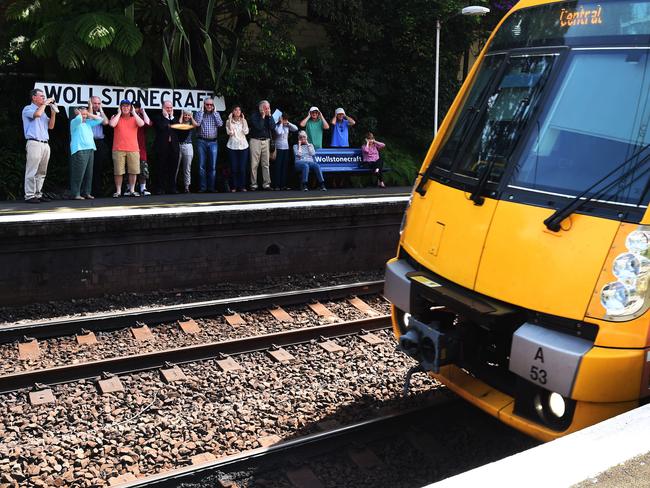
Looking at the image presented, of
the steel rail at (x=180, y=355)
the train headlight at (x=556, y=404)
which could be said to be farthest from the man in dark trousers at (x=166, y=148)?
the train headlight at (x=556, y=404)

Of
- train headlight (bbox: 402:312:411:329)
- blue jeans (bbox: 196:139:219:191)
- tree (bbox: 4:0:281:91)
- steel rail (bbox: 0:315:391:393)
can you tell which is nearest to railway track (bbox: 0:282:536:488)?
steel rail (bbox: 0:315:391:393)

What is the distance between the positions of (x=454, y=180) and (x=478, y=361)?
125 cm

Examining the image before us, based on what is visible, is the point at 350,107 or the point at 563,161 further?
the point at 350,107

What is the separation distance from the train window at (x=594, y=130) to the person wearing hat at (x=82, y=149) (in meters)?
8.56

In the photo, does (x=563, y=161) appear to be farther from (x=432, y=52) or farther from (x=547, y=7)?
(x=432, y=52)

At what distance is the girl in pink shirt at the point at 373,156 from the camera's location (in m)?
14.9

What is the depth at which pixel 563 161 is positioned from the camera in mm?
4281

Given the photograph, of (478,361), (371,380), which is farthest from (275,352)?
(478,361)

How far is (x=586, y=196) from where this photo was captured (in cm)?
404

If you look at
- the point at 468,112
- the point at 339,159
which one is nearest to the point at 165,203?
the point at 339,159

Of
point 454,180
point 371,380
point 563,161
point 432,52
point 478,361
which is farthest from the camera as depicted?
point 432,52

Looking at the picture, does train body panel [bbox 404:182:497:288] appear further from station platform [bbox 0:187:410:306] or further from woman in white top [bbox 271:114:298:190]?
woman in white top [bbox 271:114:298:190]

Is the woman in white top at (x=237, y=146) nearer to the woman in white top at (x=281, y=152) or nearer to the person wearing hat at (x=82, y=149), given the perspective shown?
the woman in white top at (x=281, y=152)

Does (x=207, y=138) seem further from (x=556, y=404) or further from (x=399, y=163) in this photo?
(x=556, y=404)
